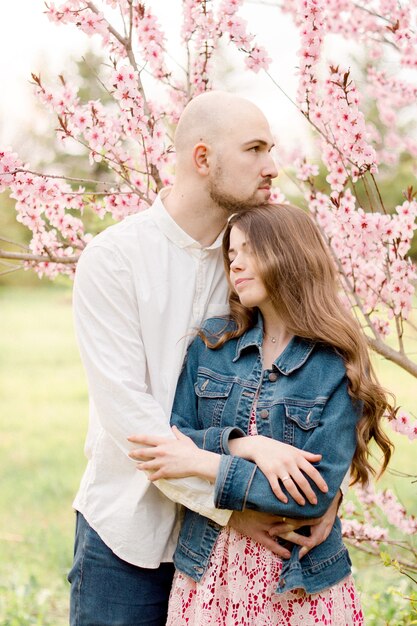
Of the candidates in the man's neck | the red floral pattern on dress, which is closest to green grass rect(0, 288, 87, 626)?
the red floral pattern on dress

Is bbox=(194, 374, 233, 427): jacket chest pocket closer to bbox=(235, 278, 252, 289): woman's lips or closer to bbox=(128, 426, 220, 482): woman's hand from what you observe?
bbox=(128, 426, 220, 482): woman's hand

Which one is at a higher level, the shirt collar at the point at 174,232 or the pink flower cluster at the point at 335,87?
the pink flower cluster at the point at 335,87

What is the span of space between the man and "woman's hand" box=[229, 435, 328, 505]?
0.13 m

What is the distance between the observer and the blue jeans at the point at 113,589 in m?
2.29

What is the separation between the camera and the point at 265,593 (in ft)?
6.93

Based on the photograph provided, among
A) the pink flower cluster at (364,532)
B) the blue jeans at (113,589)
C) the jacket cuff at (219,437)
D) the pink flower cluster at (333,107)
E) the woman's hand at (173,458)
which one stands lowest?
the pink flower cluster at (364,532)

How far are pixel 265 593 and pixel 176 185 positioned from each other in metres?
1.19

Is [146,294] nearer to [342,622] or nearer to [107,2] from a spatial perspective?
[342,622]

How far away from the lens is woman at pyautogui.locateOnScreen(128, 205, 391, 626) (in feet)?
6.79

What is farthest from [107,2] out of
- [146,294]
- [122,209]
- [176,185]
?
[146,294]

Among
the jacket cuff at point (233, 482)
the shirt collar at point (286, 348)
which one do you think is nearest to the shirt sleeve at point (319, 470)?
the jacket cuff at point (233, 482)

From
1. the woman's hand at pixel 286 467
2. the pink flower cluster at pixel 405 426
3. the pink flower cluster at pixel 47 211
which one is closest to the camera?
the woman's hand at pixel 286 467

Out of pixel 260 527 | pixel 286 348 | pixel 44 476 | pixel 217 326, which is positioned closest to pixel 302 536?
pixel 260 527

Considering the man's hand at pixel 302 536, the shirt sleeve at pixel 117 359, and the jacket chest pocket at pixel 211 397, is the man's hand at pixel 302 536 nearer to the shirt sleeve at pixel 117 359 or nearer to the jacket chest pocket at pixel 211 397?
the shirt sleeve at pixel 117 359
